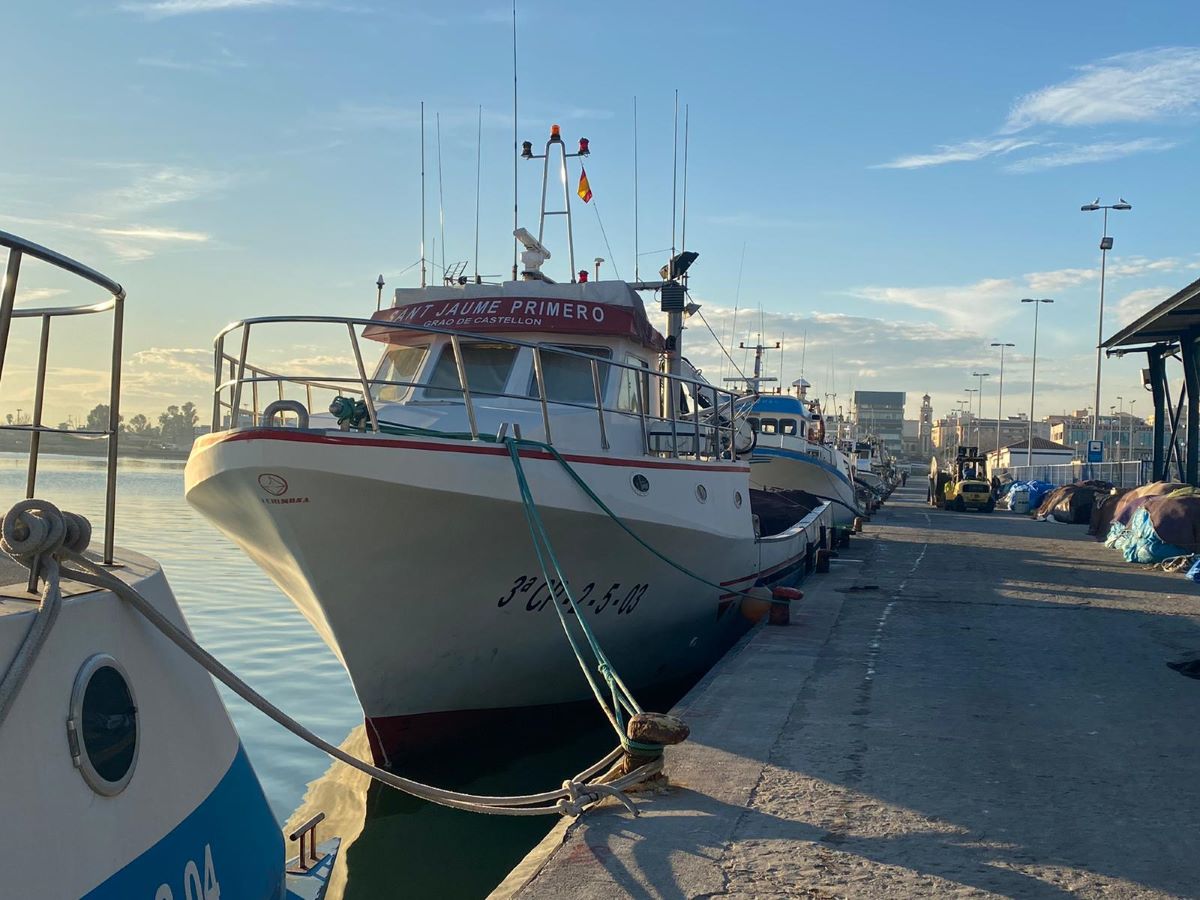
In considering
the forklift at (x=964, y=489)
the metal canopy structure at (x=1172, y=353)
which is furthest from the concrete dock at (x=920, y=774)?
the forklift at (x=964, y=489)

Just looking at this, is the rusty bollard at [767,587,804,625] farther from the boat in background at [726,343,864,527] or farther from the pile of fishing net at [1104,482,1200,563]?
the boat in background at [726,343,864,527]

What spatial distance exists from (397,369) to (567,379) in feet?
5.90

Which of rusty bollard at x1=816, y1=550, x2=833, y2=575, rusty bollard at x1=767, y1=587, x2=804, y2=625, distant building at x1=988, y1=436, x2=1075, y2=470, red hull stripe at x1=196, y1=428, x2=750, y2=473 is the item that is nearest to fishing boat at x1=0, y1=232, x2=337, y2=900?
red hull stripe at x1=196, y1=428, x2=750, y2=473

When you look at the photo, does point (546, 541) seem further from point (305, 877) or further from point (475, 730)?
point (305, 877)

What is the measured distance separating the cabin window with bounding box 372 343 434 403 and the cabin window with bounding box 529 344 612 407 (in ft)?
3.86

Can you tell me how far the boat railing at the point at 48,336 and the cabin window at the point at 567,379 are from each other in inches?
219

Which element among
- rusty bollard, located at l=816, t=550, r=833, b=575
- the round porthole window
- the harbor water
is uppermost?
the round porthole window

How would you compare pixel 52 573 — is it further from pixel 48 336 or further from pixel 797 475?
pixel 797 475

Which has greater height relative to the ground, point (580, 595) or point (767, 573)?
point (580, 595)

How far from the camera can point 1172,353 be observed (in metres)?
25.2

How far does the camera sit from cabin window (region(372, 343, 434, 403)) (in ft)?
31.8

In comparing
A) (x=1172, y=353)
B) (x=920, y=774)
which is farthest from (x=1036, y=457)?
(x=920, y=774)

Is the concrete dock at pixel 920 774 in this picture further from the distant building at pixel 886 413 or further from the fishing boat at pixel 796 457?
the distant building at pixel 886 413

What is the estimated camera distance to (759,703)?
7.26 meters
